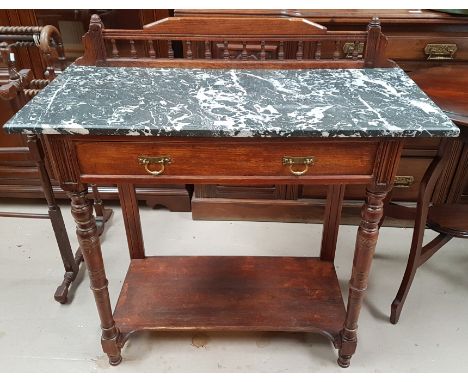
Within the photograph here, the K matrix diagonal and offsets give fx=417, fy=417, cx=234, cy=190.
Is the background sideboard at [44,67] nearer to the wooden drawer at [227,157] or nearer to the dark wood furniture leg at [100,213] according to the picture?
the dark wood furniture leg at [100,213]

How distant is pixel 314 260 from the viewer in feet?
5.89

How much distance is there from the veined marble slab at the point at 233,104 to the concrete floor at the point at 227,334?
0.92 meters

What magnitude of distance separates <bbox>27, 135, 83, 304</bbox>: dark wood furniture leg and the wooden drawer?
0.55m

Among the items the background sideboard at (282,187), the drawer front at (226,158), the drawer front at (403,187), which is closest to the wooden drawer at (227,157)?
the drawer front at (226,158)

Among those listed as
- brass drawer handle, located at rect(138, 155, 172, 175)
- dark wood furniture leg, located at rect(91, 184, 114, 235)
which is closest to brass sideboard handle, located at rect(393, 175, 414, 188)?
brass drawer handle, located at rect(138, 155, 172, 175)

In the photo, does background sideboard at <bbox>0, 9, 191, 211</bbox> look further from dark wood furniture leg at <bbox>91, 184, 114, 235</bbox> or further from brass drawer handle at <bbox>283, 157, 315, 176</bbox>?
brass drawer handle at <bbox>283, 157, 315, 176</bbox>

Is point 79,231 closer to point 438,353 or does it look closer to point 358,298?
point 358,298

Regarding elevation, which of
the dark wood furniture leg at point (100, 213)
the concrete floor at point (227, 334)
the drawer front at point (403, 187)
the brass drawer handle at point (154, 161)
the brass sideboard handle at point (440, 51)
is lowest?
the concrete floor at point (227, 334)

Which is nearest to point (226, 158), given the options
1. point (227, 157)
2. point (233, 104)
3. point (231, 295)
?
point (227, 157)

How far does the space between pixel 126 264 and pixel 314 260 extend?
862 mm

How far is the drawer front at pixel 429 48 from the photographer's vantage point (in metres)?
1.70

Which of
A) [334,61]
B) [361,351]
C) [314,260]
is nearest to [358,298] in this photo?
[361,351]

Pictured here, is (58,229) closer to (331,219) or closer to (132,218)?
(132,218)

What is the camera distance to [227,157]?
1.08 m
